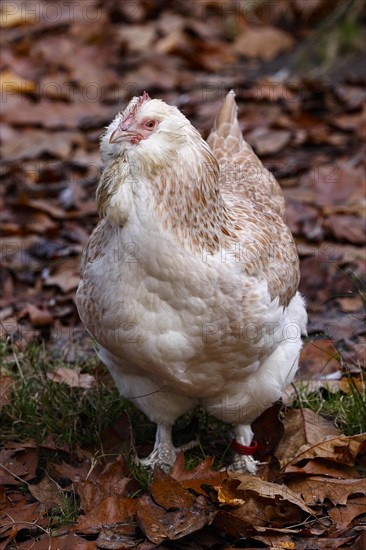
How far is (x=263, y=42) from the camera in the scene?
30.7ft

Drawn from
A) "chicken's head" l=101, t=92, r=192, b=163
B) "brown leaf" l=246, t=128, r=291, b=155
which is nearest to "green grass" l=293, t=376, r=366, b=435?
"chicken's head" l=101, t=92, r=192, b=163

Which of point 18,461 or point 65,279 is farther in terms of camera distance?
point 65,279

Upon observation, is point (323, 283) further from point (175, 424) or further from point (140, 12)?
point (140, 12)

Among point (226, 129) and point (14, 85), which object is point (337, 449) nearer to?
point (226, 129)

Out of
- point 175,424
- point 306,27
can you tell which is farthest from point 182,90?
point 175,424

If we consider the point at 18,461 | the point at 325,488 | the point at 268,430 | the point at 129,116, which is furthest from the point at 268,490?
the point at 129,116

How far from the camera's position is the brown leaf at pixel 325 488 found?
3604mm

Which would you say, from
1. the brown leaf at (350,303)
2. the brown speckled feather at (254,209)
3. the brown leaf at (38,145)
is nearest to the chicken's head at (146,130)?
the brown speckled feather at (254,209)

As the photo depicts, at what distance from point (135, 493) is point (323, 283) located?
2.18 meters

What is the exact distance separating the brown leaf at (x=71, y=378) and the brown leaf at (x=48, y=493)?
2.12ft

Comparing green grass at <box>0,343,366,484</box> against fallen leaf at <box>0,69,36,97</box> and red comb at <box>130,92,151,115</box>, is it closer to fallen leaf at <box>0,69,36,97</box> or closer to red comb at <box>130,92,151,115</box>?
red comb at <box>130,92,151,115</box>

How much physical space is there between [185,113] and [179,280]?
15.9ft

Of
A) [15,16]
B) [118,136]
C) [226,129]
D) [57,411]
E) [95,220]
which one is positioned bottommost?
[95,220]

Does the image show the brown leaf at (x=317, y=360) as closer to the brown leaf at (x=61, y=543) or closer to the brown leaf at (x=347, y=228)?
the brown leaf at (x=347, y=228)
